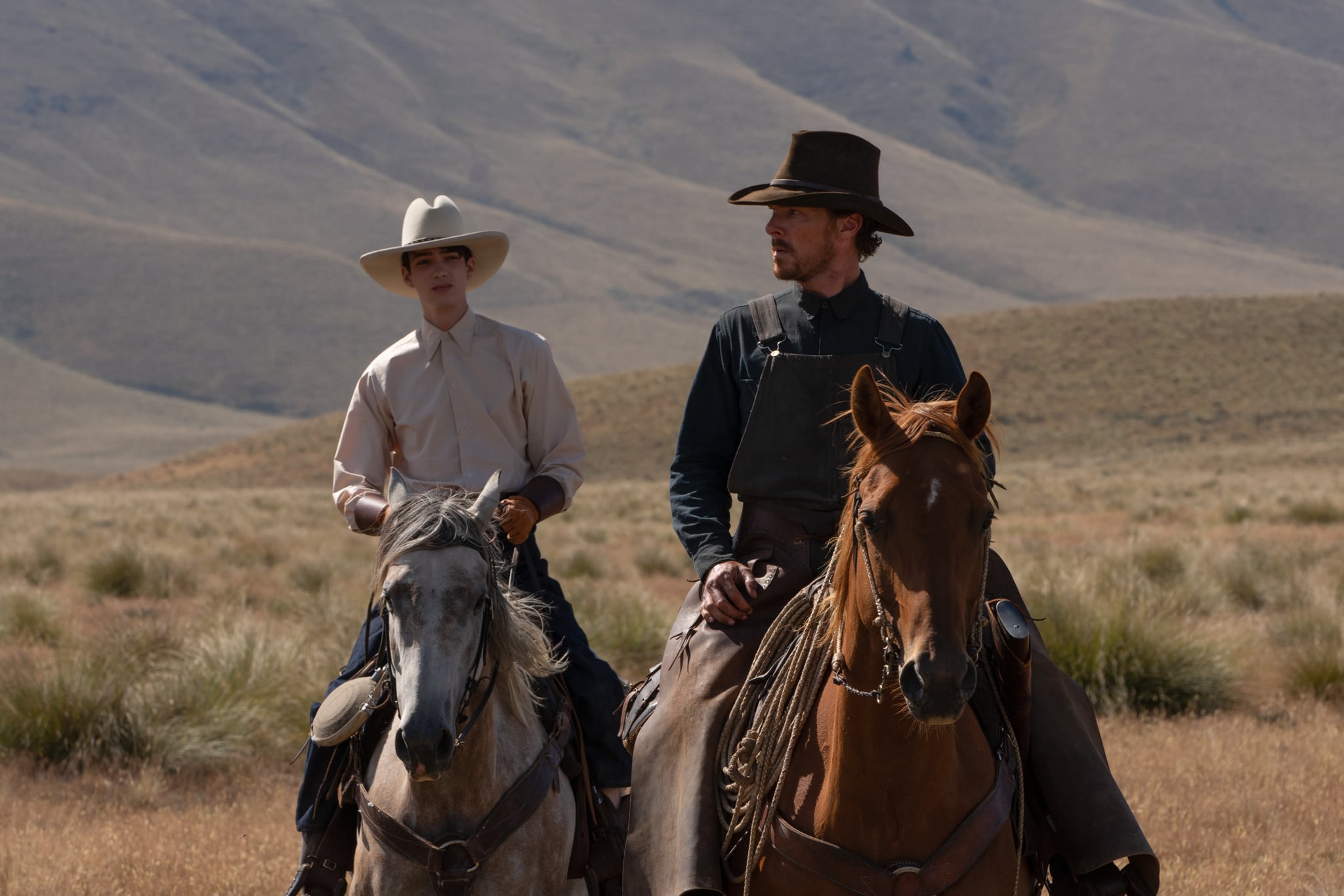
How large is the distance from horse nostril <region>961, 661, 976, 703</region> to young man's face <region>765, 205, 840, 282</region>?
1.97 meters

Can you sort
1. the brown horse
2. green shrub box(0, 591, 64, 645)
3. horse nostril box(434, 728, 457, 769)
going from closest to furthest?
the brown horse
horse nostril box(434, 728, 457, 769)
green shrub box(0, 591, 64, 645)

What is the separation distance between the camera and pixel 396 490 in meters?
4.46

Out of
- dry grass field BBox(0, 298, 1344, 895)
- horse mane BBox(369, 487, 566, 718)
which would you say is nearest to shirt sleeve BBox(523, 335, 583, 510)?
Answer: horse mane BBox(369, 487, 566, 718)

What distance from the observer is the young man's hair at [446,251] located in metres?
5.45

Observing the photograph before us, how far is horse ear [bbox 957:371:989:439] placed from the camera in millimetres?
3814

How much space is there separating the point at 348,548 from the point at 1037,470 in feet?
91.2

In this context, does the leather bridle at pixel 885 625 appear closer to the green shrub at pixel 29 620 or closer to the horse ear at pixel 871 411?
the horse ear at pixel 871 411

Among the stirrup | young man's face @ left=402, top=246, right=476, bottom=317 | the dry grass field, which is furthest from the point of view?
the dry grass field

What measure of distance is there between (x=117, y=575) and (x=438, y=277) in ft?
45.2

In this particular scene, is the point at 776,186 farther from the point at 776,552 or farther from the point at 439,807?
the point at 439,807

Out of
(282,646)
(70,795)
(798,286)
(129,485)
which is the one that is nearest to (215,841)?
(70,795)

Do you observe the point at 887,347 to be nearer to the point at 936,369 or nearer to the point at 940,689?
the point at 936,369

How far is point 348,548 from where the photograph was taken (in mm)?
22781

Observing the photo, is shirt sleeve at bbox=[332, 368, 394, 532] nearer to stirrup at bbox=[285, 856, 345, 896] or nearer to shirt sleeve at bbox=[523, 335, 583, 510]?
shirt sleeve at bbox=[523, 335, 583, 510]
